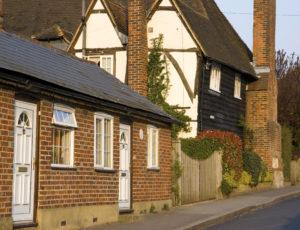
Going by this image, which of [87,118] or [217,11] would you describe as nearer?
[87,118]

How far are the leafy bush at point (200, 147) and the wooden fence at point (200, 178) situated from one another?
0.70 ft

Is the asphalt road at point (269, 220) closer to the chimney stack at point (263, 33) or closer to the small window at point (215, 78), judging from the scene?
the small window at point (215, 78)

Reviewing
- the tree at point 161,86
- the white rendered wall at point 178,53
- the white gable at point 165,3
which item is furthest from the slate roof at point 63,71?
the white gable at point 165,3

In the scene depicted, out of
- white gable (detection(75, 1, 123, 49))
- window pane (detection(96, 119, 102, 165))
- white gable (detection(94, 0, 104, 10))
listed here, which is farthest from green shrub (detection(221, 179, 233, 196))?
window pane (detection(96, 119, 102, 165))

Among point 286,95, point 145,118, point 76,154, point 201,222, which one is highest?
point 286,95

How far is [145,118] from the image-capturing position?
17969 mm

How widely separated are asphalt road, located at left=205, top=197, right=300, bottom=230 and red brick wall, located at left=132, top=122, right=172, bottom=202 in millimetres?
2634

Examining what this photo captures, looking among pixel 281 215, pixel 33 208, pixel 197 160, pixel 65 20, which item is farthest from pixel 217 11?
pixel 33 208

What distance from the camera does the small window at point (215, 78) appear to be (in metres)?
27.9

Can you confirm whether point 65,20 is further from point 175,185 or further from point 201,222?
point 201,222

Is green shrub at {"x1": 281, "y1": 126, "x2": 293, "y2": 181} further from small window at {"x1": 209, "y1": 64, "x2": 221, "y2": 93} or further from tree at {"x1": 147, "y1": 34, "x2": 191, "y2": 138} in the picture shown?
tree at {"x1": 147, "y1": 34, "x2": 191, "y2": 138}

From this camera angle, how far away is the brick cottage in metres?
11.8

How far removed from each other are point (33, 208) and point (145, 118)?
20.4 ft

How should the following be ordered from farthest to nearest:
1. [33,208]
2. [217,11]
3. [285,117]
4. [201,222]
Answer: [285,117] → [217,11] → [201,222] → [33,208]
